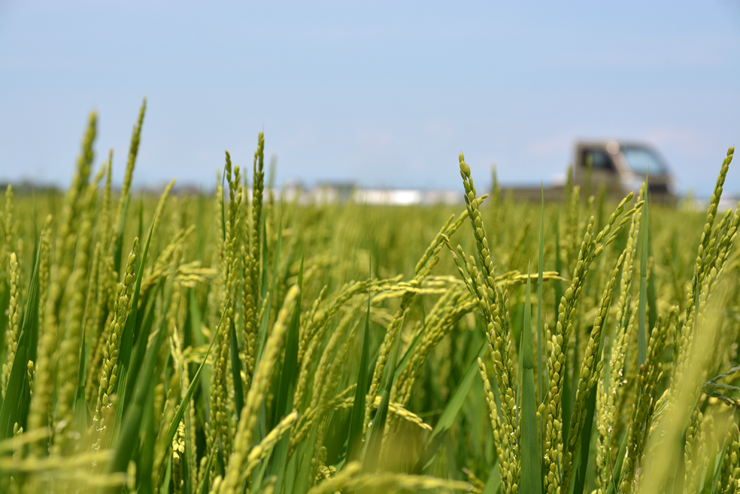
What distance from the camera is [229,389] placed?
66cm

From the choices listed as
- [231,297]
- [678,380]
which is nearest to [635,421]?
[678,380]

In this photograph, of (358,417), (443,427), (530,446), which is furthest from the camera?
(443,427)

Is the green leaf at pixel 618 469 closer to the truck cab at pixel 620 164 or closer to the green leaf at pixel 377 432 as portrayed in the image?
the green leaf at pixel 377 432

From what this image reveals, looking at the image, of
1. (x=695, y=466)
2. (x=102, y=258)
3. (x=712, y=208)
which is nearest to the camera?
(x=712, y=208)

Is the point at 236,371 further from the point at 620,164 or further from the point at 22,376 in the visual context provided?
the point at 620,164

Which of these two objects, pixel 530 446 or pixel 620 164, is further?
pixel 620 164

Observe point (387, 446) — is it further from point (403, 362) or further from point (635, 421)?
point (635, 421)

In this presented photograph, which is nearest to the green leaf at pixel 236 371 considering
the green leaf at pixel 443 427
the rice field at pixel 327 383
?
the rice field at pixel 327 383

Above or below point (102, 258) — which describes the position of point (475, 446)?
below

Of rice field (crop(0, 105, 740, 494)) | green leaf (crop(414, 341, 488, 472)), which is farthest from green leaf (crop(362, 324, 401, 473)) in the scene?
green leaf (crop(414, 341, 488, 472))

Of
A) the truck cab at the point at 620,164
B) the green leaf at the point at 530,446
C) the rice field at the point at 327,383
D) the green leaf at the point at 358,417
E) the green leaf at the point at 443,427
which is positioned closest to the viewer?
the rice field at the point at 327,383

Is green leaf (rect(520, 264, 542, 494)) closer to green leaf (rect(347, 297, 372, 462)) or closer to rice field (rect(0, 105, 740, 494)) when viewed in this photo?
rice field (rect(0, 105, 740, 494))

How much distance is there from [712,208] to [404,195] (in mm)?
24962

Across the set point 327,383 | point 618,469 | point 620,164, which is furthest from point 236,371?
point 620,164
